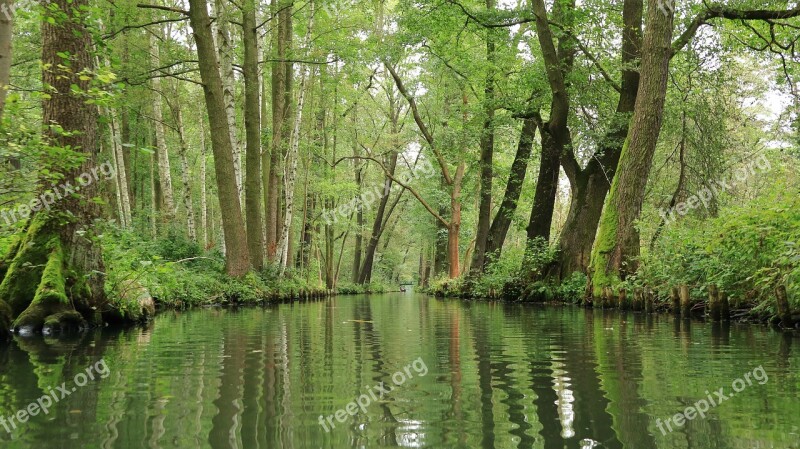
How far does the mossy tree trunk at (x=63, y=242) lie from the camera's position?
6.79 m

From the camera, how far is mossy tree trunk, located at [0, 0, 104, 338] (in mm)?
Answer: 6789

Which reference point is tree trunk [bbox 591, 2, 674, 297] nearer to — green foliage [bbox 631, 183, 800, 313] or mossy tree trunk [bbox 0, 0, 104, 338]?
green foliage [bbox 631, 183, 800, 313]

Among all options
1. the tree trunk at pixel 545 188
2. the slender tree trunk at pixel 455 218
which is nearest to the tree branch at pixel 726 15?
the tree trunk at pixel 545 188

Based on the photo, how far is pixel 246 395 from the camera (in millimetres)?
3303

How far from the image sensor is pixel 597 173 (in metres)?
15.8

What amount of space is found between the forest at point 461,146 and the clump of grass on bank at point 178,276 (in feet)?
0.23

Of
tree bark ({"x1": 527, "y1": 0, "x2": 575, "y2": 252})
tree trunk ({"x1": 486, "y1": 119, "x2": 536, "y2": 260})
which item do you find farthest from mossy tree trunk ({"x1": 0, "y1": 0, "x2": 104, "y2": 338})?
tree trunk ({"x1": 486, "y1": 119, "x2": 536, "y2": 260})

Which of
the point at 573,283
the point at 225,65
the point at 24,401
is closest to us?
the point at 24,401

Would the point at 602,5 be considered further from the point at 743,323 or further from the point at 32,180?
the point at 32,180

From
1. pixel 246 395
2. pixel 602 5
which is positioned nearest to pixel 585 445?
pixel 246 395

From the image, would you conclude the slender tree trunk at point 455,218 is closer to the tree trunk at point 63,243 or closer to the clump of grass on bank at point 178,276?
the clump of grass on bank at point 178,276

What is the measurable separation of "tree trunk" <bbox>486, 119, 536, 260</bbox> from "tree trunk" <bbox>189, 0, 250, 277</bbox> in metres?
9.14

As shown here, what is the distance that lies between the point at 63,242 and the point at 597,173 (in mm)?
12673

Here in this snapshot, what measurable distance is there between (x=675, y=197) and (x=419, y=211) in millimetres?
21809
